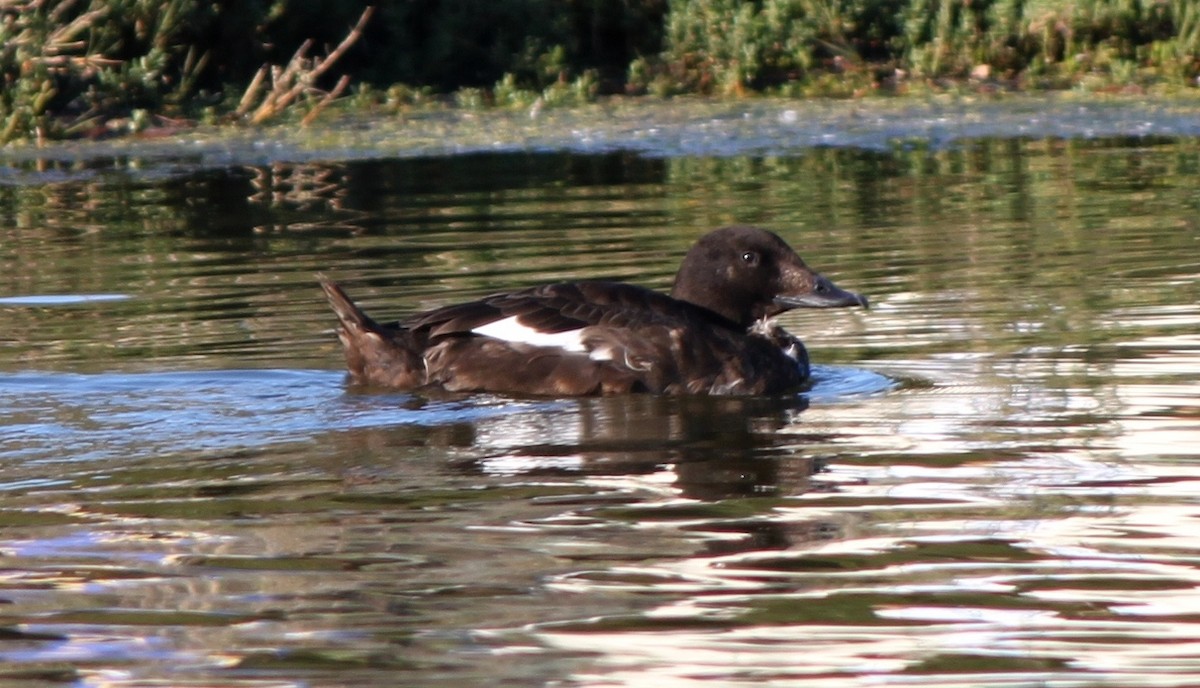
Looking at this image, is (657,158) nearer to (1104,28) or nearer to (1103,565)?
(1104,28)

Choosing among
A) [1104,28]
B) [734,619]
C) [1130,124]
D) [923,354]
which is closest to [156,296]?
[923,354]

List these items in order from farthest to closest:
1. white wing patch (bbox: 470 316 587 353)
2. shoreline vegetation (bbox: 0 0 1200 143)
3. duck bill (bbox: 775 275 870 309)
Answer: shoreline vegetation (bbox: 0 0 1200 143)
duck bill (bbox: 775 275 870 309)
white wing patch (bbox: 470 316 587 353)

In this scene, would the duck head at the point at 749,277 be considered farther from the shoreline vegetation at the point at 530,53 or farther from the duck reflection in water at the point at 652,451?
the shoreline vegetation at the point at 530,53

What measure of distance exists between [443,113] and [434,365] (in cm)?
1152

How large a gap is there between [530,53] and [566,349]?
12.8 metres

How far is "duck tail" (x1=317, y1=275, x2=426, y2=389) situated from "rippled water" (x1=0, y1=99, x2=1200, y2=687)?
0.12 meters

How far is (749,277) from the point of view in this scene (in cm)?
780

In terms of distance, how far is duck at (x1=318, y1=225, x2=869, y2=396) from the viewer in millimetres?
7047

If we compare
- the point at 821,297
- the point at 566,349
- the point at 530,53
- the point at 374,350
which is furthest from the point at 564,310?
the point at 530,53

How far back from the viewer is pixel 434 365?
721 centimetres

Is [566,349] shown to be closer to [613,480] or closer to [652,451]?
[652,451]

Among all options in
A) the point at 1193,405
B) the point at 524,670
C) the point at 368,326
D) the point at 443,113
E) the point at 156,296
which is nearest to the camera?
the point at 524,670

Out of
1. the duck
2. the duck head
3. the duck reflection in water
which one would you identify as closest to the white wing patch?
the duck

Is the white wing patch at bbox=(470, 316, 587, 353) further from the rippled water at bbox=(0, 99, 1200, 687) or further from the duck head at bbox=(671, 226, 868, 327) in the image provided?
the duck head at bbox=(671, 226, 868, 327)
